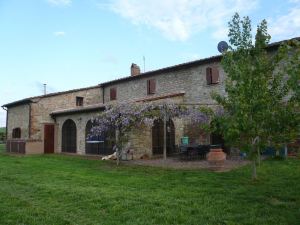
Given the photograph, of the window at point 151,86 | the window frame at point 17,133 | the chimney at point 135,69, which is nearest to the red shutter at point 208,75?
the window at point 151,86

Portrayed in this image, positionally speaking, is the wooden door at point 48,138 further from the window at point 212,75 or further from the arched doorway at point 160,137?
the window at point 212,75

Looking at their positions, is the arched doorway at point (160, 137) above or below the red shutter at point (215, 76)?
below

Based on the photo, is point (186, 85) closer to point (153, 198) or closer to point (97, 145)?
point (97, 145)

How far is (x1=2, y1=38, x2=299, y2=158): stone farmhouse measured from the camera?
63.9 feet

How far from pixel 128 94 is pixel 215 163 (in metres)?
13.3

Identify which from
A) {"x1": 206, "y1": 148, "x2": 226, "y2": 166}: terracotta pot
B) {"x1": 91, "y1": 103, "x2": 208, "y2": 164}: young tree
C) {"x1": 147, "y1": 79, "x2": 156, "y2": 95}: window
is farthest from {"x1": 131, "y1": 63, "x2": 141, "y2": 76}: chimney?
{"x1": 206, "y1": 148, "x2": 226, "y2": 166}: terracotta pot

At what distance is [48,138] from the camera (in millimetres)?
24203

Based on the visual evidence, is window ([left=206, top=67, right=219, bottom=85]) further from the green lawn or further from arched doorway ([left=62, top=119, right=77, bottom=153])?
arched doorway ([left=62, top=119, right=77, bottom=153])

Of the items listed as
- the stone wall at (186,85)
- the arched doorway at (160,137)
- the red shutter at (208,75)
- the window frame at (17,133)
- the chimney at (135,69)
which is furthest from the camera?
the chimney at (135,69)

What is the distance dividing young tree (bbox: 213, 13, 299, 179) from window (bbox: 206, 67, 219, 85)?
9.85 meters

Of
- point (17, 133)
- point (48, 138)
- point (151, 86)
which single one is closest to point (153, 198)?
point (151, 86)

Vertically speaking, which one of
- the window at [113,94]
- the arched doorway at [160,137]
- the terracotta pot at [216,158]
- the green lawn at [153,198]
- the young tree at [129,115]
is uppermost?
the window at [113,94]

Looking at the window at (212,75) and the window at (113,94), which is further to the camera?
the window at (113,94)

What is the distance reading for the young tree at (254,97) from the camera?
8.79 m
